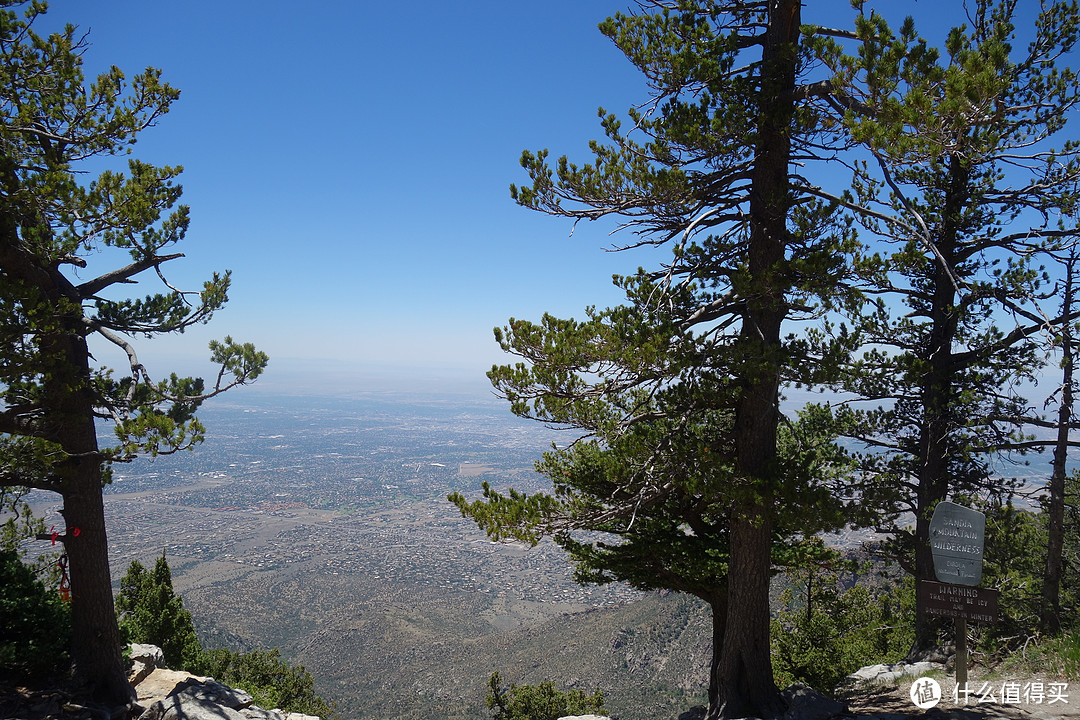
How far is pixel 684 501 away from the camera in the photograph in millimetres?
8906

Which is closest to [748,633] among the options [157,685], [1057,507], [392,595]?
[1057,507]

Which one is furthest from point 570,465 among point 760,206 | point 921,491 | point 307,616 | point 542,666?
point 307,616

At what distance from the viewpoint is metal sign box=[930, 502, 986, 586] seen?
19.2 ft

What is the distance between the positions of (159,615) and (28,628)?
8117 millimetres

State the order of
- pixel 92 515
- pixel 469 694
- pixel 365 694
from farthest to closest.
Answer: pixel 365 694 → pixel 469 694 → pixel 92 515

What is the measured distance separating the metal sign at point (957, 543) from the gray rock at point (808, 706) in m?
2.75

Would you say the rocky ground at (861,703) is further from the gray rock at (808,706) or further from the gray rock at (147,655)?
the gray rock at (147,655)

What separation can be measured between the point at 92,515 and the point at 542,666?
50720 millimetres

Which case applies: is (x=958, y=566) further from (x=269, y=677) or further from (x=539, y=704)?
(x=269, y=677)

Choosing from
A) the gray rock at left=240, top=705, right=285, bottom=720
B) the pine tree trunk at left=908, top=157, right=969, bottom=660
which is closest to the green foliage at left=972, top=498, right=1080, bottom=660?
the pine tree trunk at left=908, top=157, right=969, bottom=660

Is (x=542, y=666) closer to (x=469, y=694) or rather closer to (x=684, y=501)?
(x=469, y=694)

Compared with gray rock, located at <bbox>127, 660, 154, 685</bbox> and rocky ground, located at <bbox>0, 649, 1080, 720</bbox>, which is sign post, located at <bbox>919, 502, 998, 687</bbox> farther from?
gray rock, located at <bbox>127, 660, 154, 685</bbox>

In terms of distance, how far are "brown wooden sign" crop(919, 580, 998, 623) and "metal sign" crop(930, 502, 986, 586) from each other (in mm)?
92

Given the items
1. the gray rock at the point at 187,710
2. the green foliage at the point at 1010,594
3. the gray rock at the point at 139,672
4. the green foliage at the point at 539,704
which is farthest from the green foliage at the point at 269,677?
the green foliage at the point at 1010,594
